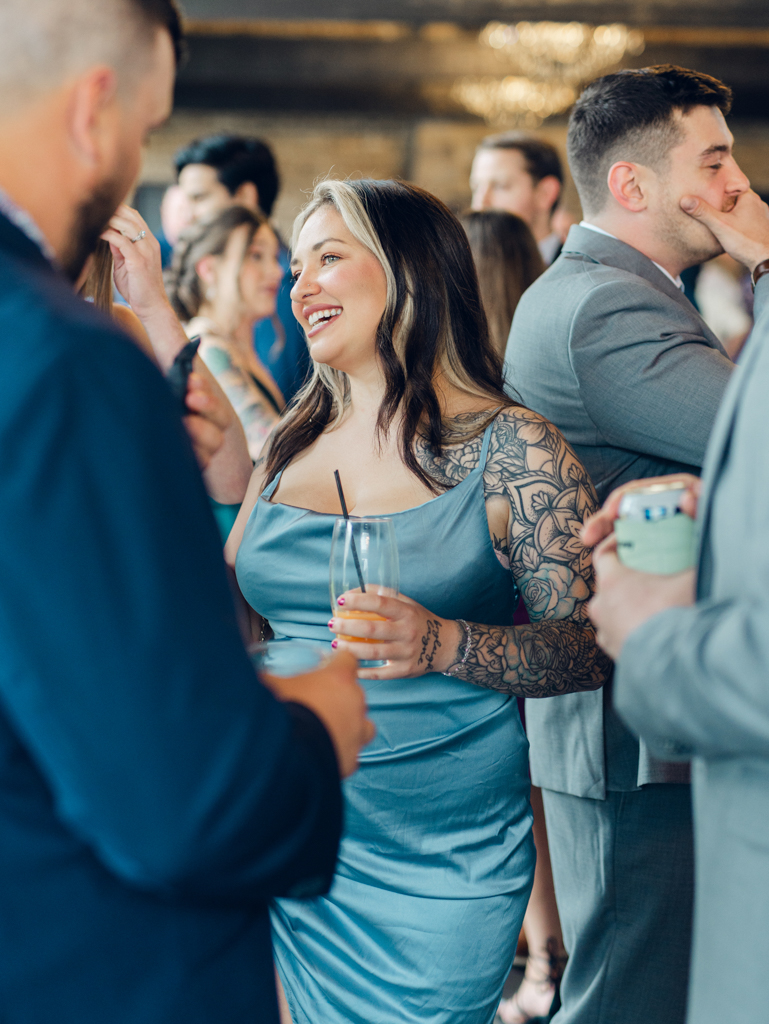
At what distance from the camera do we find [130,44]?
0.77 meters

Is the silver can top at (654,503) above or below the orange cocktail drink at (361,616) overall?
above

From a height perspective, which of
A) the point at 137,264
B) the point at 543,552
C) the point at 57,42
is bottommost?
the point at 543,552

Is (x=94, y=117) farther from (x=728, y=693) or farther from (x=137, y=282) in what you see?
(x=137, y=282)

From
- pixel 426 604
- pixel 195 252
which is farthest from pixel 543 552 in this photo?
pixel 195 252

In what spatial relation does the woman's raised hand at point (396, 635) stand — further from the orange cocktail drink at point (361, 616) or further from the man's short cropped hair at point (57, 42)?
the man's short cropped hair at point (57, 42)

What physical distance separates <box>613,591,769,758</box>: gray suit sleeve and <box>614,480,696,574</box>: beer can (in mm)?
92

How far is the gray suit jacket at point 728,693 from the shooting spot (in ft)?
2.68

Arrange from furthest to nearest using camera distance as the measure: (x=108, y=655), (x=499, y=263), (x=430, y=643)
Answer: (x=499, y=263) → (x=430, y=643) → (x=108, y=655)

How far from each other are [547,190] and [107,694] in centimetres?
388

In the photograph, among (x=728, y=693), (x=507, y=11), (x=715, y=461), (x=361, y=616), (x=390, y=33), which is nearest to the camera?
(x=728, y=693)

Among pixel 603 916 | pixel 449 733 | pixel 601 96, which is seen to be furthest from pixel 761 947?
pixel 601 96

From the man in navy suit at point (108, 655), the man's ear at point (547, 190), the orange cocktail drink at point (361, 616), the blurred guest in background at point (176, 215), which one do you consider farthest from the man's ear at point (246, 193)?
the man in navy suit at point (108, 655)

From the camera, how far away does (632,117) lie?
213 cm

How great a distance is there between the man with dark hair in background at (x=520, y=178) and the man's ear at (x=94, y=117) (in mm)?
3476
